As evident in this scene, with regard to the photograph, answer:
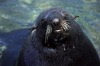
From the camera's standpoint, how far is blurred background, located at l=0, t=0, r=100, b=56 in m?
8.25

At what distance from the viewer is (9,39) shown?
23.5 feet

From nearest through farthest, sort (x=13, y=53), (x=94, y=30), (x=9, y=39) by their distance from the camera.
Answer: (x=13, y=53) → (x=9, y=39) → (x=94, y=30)

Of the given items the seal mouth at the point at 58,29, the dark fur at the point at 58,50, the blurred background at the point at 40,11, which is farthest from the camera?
the blurred background at the point at 40,11

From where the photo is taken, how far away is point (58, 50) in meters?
5.11

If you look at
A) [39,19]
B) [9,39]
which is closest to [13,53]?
[9,39]

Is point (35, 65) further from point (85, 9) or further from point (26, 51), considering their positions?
point (85, 9)

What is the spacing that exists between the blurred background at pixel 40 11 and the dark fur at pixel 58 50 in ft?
7.10

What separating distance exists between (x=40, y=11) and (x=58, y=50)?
4.02m

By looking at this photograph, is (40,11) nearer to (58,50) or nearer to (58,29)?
(58,50)

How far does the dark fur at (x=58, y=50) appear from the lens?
5117 mm

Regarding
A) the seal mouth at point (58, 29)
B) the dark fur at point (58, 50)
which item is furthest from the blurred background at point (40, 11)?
the seal mouth at point (58, 29)

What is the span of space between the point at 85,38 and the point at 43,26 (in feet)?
2.29

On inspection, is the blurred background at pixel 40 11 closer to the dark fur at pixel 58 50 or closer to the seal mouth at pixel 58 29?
the dark fur at pixel 58 50

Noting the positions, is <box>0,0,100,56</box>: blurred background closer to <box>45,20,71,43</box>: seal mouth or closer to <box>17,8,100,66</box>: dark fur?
<box>17,8,100,66</box>: dark fur
